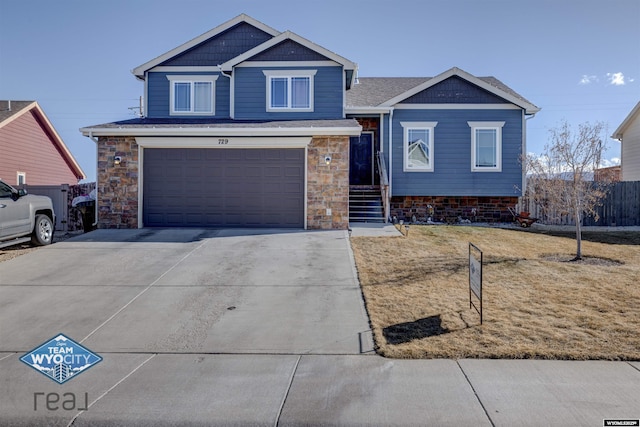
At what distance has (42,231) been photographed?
36.5ft

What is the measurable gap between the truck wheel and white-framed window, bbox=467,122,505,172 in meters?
14.1


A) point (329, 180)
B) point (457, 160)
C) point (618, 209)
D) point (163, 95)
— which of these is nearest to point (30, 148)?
point (163, 95)

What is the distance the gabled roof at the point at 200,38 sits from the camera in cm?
1642

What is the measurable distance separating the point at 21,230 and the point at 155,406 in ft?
27.8

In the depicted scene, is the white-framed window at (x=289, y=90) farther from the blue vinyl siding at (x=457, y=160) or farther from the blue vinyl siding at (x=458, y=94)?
the blue vinyl siding at (x=458, y=94)

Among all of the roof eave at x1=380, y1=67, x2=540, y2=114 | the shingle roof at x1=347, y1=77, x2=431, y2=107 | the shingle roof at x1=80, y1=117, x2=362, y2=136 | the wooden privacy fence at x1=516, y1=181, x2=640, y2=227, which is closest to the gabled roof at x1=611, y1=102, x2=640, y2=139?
the wooden privacy fence at x1=516, y1=181, x2=640, y2=227

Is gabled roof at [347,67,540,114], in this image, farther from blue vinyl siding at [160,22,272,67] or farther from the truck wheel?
the truck wheel

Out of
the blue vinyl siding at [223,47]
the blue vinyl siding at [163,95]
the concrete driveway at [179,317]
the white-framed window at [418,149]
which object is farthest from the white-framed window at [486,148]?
the blue vinyl siding at [163,95]

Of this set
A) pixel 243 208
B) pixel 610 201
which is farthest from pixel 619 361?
pixel 610 201

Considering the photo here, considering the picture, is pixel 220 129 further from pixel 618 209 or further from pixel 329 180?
pixel 618 209

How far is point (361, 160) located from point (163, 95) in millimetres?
8072

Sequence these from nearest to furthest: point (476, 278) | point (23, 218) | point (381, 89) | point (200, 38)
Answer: point (476, 278) < point (23, 218) < point (200, 38) < point (381, 89)

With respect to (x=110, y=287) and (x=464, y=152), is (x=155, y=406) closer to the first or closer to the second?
(x=110, y=287)

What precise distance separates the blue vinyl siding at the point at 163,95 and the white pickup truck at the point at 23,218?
6.13m
